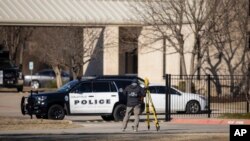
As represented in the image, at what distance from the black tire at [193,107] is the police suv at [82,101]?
4.64m

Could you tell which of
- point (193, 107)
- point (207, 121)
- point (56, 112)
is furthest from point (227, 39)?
point (56, 112)

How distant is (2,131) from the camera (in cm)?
2391

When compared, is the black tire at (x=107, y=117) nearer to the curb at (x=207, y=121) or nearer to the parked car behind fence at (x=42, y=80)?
the curb at (x=207, y=121)

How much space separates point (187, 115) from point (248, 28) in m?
14.8

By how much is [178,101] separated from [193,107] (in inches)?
34.9

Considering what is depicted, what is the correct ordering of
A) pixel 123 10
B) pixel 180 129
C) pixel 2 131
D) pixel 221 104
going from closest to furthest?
pixel 2 131 < pixel 180 129 < pixel 221 104 < pixel 123 10

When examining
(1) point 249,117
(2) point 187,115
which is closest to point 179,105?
(2) point 187,115

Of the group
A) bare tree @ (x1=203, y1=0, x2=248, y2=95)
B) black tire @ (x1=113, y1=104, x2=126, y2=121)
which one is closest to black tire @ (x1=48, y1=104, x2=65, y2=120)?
black tire @ (x1=113, y1=104, x2=126, y2=121)

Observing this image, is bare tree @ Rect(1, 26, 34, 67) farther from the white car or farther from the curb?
the curb

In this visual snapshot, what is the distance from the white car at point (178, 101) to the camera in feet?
105

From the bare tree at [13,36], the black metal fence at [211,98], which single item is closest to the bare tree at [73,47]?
the bare tree at [13,36]

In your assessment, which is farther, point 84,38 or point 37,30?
point 37,30

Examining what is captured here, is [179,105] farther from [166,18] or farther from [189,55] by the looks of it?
[189,55]

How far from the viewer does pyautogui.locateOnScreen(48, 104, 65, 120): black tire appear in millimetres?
29125
